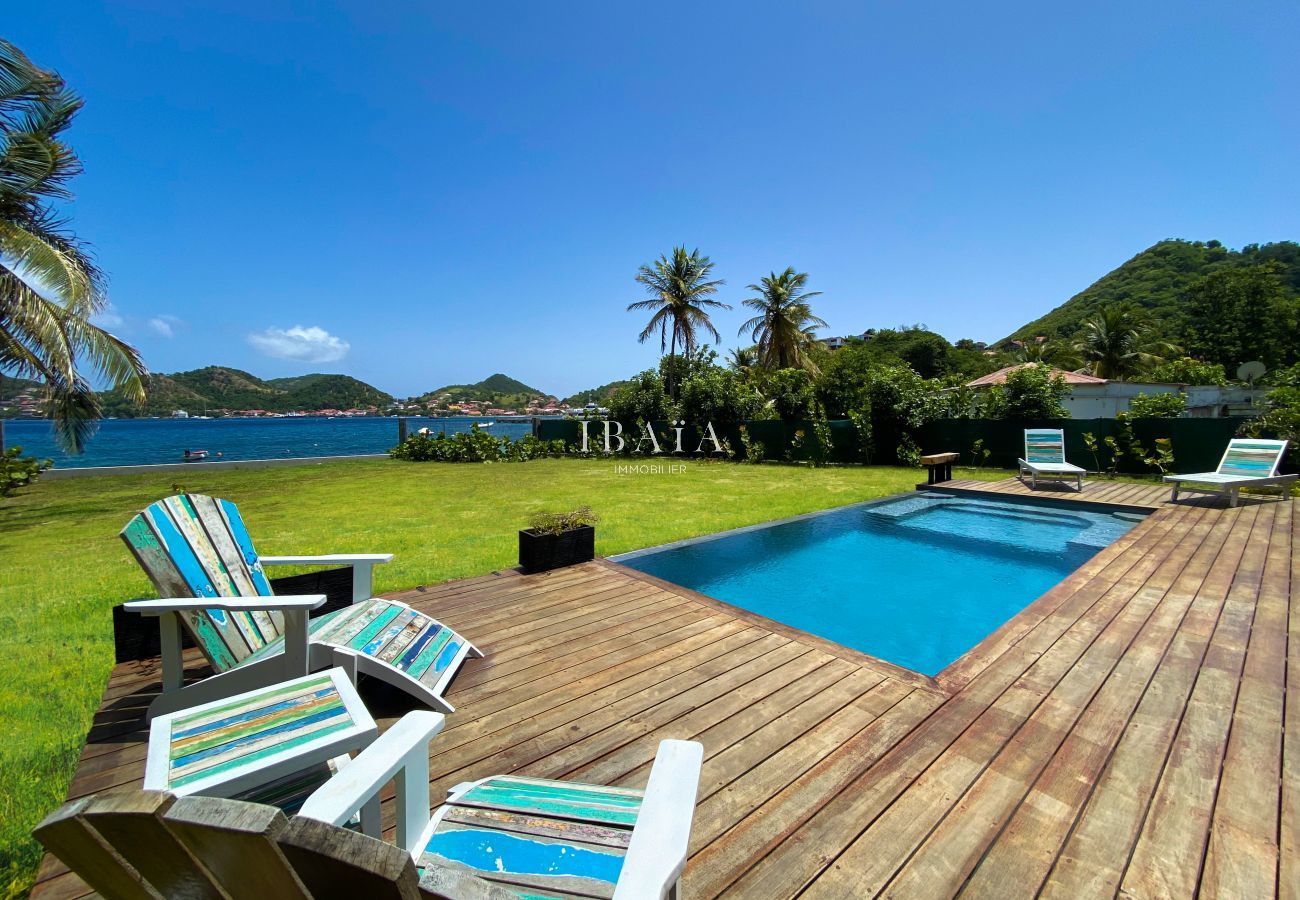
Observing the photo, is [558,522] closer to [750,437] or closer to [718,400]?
[750,437]

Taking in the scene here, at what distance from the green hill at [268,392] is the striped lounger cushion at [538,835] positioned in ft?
249

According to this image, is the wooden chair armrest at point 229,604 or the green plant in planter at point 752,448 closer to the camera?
the wooden chair armrest at point 229,604

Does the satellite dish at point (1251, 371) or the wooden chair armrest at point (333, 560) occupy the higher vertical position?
the satellite dish at point (1251, 371)

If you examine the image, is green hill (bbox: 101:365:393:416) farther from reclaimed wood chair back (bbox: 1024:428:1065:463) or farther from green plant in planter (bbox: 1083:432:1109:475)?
green plant in planter (bbox: 1083:432:1109:475)

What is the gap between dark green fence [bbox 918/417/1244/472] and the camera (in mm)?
10172

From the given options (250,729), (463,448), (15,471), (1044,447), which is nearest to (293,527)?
(250,729)

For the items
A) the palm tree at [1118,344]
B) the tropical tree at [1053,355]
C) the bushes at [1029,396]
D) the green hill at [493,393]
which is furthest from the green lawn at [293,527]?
the green hill at [493,393]

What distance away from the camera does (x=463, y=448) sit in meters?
18.3

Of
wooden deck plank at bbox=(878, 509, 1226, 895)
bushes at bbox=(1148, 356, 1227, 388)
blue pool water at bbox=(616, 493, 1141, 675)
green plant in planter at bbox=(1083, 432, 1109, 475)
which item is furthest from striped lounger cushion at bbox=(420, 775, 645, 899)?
bushes at bbox=(1148, 356, 1227, 388)

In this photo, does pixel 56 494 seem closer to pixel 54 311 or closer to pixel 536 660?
pixel 54 311

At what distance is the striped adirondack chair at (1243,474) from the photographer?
7.16 m

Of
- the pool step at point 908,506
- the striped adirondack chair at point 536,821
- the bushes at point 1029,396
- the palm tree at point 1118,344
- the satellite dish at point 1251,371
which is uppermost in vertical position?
the palm tree at point 1118,344

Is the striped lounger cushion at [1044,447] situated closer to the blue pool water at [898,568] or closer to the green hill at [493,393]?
the blue pool water at [898,568]

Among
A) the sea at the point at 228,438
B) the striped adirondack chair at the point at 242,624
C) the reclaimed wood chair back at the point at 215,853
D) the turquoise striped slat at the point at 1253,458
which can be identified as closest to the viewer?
the reclaimed wood chair back at the point at 215,853
